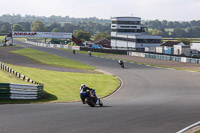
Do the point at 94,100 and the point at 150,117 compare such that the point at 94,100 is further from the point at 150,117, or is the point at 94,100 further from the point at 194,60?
the point at 194,60

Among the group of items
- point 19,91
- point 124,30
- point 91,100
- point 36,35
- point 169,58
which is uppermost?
point 124,30

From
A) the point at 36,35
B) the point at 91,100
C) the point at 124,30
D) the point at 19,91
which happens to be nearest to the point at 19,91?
the point at 19,91

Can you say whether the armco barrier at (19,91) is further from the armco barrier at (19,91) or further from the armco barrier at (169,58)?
the armco barrier at (169,58)

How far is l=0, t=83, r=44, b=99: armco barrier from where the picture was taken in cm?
2123

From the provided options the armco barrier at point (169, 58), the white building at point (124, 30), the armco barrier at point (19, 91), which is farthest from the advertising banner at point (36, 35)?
the armco barrier at point (19, 91)

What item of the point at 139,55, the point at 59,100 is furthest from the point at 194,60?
the point at 59,100

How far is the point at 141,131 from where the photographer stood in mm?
12328

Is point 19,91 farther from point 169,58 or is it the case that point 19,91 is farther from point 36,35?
point 36,35

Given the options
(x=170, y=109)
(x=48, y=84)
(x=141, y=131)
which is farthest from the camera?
(x=48, y=84)

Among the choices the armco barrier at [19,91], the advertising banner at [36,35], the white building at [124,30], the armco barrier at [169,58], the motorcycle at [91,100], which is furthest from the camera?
the white building at [124,30]

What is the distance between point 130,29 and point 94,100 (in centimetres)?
12894

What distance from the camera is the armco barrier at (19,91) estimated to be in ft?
69.7

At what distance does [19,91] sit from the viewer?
71.8ft

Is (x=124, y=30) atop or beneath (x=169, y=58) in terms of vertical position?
atop
